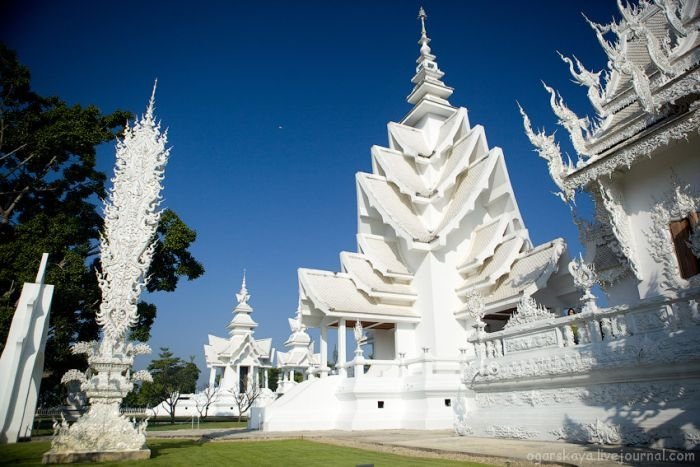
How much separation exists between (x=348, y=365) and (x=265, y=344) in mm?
21762

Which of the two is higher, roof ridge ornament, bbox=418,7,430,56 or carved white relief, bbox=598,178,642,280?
roof ridge ornament, bbox=418,7,430,56

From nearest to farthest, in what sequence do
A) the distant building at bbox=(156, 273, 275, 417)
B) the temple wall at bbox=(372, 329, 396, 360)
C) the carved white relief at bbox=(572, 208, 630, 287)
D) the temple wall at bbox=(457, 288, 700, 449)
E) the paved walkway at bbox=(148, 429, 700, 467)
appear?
the paved walkway at bbox=(148, 429, 700, 467) → the temple wall at bbox=(457, 288, 700, 449) → the carved white relief at bbox=(572, 208, 630, 287) → the temple wall at bbox=(372, 329, 396, 360) → the distant building at bbox=(156, 273, 275, 417)

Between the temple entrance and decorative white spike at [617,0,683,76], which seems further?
the temple entrance

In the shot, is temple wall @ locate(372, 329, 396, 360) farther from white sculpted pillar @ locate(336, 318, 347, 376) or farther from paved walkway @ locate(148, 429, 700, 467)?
paved walkway @ locate(148, 429, 700, 467)

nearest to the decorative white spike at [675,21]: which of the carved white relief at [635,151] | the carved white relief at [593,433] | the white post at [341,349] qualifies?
the carved white relief at [635,151]

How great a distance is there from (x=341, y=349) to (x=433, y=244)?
482cm

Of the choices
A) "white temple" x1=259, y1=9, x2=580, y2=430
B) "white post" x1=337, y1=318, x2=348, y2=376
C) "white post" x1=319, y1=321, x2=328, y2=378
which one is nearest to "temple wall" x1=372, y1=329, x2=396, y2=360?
"white temple" x1=259, y1=9, x2=580, y2=430

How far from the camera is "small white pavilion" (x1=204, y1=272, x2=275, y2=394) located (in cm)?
3116

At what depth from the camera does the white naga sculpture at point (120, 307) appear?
7172 millimetres

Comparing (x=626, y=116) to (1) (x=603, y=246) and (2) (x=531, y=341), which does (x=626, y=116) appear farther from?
(2) (x=531, y=341)

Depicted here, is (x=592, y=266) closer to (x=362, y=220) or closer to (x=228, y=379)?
(x=362, y=220)

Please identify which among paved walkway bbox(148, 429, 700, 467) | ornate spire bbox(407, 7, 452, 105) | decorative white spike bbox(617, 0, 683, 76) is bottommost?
paved walkway bbox(148, 429, 700, 467)

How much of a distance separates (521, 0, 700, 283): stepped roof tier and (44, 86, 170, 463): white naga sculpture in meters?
8.09

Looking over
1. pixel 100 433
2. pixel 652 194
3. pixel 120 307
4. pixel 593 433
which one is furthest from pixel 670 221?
pixel 100 433
